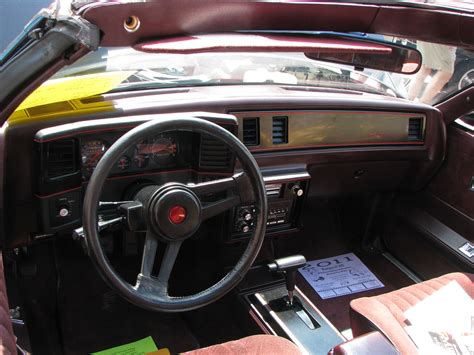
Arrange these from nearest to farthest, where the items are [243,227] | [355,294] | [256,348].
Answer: [256,348]
[243,227]
[355,294]

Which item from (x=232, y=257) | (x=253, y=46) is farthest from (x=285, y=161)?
(x=253, y=46)

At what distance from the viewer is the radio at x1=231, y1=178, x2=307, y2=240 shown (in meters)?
2.48

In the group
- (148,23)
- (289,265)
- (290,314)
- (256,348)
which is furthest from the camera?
(290,314)

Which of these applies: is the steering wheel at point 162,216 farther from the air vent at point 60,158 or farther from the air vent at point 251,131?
the air vent at point 251,131

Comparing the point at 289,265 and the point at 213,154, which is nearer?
the point at 213,154

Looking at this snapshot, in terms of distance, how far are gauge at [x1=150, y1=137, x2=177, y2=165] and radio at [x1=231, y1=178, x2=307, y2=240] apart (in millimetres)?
513

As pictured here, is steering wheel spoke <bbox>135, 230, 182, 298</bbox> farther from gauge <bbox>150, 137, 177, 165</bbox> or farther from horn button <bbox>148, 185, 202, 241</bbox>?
gauge <bbox>150, 137, 177, 165</bbox>

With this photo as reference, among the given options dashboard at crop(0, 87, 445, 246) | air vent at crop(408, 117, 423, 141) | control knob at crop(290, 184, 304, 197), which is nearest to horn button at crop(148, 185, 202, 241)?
dashboard at crop(0, 87, 445, 246)

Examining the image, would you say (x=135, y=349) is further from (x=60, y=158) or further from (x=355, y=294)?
(x=355, y=294)

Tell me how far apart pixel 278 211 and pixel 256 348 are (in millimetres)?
858

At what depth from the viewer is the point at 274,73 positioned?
2.72 metres

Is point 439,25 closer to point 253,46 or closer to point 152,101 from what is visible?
point 253,46

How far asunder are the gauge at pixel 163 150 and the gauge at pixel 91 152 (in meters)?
0.18

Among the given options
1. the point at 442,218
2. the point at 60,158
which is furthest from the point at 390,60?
the point at 442,218
